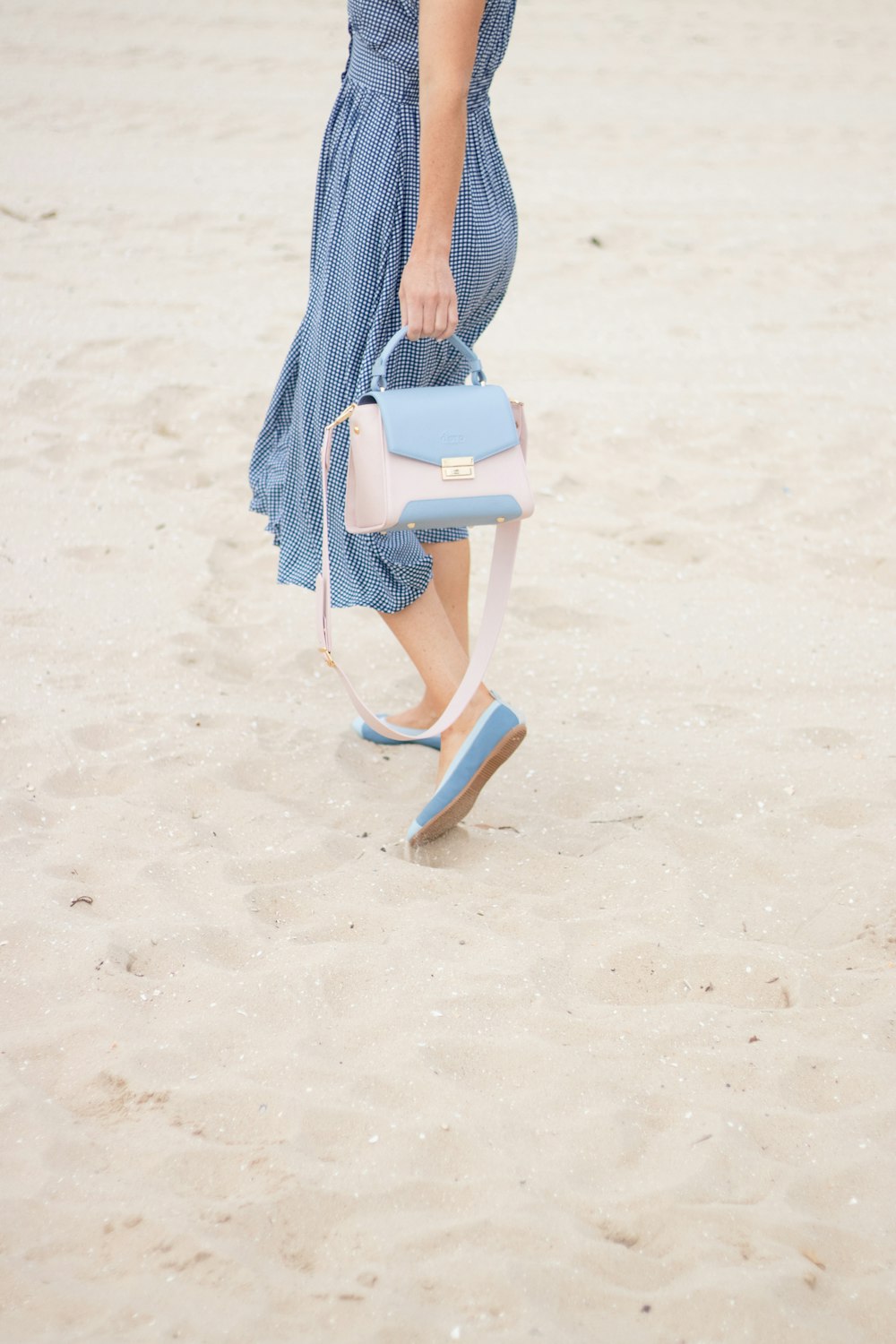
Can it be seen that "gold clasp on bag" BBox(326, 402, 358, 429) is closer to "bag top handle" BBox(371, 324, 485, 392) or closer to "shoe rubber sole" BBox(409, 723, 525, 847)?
"bag top handle" BBox(371, 324, 485, 392)

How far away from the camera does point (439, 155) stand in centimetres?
193

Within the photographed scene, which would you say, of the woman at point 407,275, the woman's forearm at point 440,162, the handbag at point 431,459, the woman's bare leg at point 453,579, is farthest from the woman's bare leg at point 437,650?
the woman's forearm at point 440,162

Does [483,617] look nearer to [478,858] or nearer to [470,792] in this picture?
[470,792]

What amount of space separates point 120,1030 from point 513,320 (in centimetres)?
377

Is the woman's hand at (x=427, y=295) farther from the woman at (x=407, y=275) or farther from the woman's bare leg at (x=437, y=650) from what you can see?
the woman's bare leg at (x=437, y=650)

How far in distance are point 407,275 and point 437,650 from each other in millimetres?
→ 624

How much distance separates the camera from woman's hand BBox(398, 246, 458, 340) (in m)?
1.99

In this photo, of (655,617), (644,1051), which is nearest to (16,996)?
(644,1051)

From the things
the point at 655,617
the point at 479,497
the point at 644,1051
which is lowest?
the point at 655,617

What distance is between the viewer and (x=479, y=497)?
1.98m

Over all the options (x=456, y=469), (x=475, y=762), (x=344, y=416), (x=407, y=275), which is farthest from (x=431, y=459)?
(x=475, y=762)

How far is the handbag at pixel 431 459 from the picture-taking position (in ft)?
6.41

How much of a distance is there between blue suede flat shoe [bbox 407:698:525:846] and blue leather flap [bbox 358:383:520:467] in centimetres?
43

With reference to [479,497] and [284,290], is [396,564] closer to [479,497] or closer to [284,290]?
[479,497]
